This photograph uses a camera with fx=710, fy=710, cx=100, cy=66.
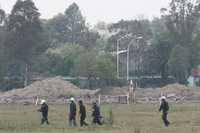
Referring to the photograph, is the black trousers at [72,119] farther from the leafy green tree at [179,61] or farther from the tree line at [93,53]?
the leafy green tree at [179,61]

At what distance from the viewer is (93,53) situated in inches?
4348

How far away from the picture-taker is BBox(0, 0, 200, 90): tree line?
106062mm

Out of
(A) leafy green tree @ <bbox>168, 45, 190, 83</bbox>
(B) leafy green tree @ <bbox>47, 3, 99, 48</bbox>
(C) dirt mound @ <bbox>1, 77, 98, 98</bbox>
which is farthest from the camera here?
(B) leafy green tree @ <bbox>47, 3, 99, 48</bbox>

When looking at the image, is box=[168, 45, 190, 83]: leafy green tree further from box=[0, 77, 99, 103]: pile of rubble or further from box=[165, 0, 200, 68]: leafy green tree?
box=[0, 77, 99, 103]: pile of rubble

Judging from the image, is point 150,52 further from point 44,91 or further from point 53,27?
point 53,27

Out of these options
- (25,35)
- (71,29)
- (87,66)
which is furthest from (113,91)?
(71,29)

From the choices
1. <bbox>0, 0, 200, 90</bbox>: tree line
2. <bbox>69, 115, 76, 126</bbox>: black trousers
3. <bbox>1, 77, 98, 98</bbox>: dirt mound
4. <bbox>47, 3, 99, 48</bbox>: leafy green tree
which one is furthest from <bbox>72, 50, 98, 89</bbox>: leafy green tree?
<bbox>69, 115, 76, 126</bbox>: black trousers

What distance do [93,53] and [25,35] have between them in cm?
1108

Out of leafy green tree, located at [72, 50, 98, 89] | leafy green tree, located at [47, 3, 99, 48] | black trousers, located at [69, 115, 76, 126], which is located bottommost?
black trousers, located at [69, 115, 76, 126]

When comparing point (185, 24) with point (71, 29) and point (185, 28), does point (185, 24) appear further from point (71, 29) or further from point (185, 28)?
point (71, 29)

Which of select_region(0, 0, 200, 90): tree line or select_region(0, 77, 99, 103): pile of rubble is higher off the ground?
select_region(0, 0, 200, 90): tree line

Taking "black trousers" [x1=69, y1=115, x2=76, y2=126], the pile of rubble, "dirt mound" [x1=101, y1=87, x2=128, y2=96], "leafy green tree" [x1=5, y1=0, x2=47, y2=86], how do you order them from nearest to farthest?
"black trousers" [x1=69, y1=115, x2=76, y2=126] < the pile of rubble < "dirt mound" [x1=101, y1=87, x2=128, y2=96] < "leafy green tree" [x1=5, y1=0, x2=47, y2=86]

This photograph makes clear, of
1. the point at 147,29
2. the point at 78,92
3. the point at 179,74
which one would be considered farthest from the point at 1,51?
the point at 147,29

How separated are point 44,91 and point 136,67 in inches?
1460
